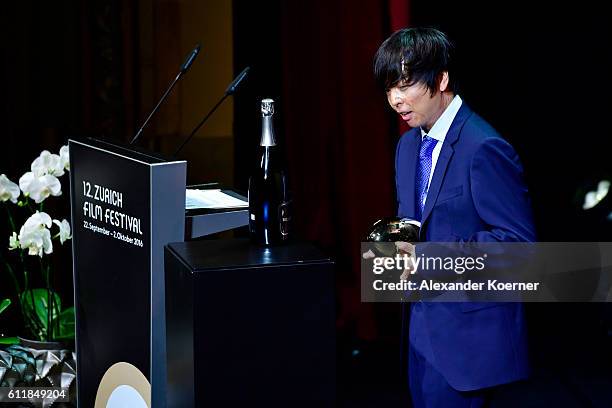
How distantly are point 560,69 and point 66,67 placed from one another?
2.37 meters

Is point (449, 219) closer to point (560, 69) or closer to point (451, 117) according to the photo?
point (451, 117)

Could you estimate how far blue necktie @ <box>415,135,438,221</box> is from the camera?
2.29 m

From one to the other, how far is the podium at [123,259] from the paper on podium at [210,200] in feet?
0.21

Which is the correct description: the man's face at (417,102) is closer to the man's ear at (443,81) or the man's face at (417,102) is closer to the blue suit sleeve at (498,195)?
the man's ear at (443,81)

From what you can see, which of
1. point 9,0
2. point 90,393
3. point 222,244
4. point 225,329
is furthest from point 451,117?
point 9,0

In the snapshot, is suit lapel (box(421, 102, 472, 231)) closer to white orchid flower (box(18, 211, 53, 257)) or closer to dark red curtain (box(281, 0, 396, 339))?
white orchid flower (box(18, 211, 53, 257))

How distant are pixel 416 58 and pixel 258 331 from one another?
32.9 inches

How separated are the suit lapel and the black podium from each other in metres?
0.58

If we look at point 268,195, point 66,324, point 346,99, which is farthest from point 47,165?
point 346,99

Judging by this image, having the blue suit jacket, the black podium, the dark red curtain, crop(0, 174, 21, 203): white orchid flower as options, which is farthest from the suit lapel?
the dark red curtain

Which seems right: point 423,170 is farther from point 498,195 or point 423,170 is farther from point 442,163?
point 498,195

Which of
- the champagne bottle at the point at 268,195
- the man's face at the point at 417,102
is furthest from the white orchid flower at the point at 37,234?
the man's face at the point at 417,102

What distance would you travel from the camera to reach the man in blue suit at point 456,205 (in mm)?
2096

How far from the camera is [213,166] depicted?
506cm
